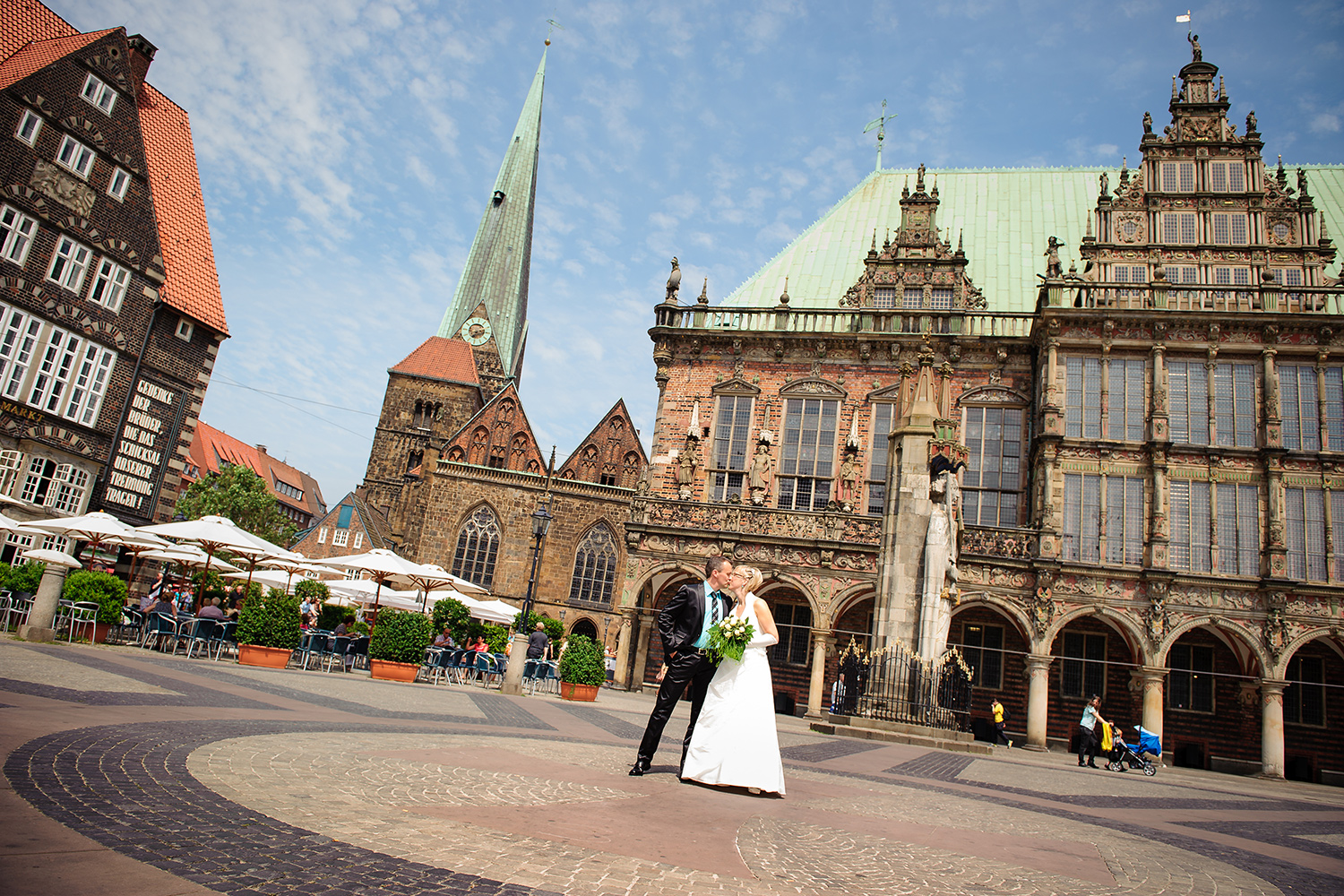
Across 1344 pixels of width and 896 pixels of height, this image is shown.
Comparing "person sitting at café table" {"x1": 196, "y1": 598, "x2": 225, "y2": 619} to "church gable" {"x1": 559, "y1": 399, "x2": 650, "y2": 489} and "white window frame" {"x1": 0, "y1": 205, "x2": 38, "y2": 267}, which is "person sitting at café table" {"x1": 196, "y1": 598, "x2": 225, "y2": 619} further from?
"church gable" {"x1": 559, "y1": 399, "x2": 650, "y2": 489}

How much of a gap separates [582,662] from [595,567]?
88.6 feet

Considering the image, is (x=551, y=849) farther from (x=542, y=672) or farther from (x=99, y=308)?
(x=99, y=308)

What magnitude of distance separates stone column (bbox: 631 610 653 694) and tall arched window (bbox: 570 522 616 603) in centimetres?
1568

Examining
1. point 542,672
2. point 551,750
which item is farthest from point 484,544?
point 551,750

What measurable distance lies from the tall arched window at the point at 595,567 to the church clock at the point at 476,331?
89.3 feet

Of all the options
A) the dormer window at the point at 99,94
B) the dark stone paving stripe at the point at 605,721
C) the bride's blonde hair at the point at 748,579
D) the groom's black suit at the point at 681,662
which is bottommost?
the dark stone paving stripe at the point at 605,721

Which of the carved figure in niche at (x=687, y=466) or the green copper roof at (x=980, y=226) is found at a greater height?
the green copper roof at (x=980, y=226)

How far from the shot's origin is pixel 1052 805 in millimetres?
8203

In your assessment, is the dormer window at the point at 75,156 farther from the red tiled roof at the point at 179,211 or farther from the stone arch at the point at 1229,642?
the stone arch at the point at 1229,642

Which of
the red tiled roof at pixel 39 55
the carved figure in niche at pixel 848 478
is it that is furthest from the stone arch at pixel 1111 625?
the red tiled roof at pixel 39 55

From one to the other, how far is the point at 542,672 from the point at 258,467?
277 ft

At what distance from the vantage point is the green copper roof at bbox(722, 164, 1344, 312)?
98.1 ft

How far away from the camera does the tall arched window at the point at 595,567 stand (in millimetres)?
42094

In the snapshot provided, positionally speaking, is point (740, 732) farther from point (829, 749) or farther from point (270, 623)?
point (270, 623)
